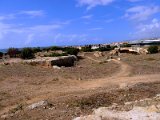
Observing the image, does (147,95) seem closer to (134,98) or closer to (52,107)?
(134,98)

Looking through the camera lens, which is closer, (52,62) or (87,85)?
(87,85)

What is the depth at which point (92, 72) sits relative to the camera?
101 ft

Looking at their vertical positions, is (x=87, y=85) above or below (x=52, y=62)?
below

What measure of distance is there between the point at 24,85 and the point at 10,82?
221 centimetres

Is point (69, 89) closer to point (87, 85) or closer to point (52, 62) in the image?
point (87, 85)

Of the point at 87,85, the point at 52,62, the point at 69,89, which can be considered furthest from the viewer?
the point at 52,62

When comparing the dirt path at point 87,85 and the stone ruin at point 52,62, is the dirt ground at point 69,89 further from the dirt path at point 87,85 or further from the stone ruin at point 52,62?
the stone ruin at point 52,62

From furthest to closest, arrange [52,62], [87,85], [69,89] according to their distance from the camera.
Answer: [52,62]
[87,85]
[69,89]

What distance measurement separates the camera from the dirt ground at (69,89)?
1467cm

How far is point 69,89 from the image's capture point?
71.4ft

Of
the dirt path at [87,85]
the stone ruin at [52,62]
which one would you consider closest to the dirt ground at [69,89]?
the dirt path at [87,85]

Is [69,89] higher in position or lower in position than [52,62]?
lower

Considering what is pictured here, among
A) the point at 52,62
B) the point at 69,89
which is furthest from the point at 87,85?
the point at 52,62

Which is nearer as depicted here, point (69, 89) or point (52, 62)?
point (69, 89)
